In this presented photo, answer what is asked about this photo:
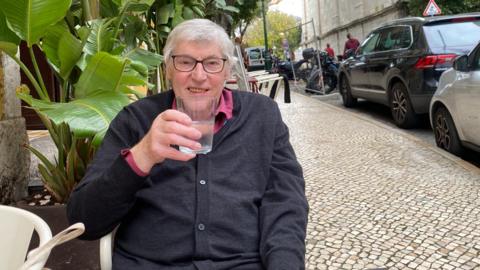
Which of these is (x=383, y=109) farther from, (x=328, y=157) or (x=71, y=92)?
(x=71, y=92)

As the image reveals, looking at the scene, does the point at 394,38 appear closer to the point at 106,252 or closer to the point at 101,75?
the point at 101,75

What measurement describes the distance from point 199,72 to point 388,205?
271 centimetres

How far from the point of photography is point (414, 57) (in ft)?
22.8

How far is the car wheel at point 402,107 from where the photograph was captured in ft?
23.8

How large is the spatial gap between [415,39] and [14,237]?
22.7ft

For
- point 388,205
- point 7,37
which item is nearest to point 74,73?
point 7,37

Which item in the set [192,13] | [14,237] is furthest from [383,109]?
[14,237]

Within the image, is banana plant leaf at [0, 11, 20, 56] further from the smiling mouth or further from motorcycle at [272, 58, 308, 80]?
motorcycle at [272, 58, 308, 80]

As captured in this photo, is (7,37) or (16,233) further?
(7,37)

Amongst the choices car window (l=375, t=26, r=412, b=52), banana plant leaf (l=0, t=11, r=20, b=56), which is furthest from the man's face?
car window (l=375, t=26, r=412, b=52)

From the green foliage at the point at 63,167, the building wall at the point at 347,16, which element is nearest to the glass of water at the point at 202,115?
the green foliage at the point at 63,167

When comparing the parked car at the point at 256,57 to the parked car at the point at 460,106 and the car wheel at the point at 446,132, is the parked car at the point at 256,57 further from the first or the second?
the parked car at the point at 460,106

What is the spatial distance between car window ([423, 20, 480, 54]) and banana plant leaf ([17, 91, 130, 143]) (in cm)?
569

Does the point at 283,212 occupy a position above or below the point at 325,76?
above
